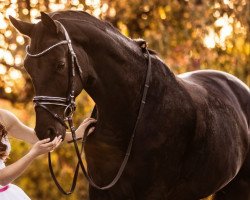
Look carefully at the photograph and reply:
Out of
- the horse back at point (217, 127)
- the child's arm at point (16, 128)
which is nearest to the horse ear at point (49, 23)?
the child's arm at point (16, 128)

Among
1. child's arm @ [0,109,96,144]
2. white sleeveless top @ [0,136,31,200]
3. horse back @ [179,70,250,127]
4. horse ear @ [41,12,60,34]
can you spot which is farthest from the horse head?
horse back @ [179,70,250,127]

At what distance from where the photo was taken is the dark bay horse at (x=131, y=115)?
502 cm

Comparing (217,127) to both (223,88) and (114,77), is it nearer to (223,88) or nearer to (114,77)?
(223,88)

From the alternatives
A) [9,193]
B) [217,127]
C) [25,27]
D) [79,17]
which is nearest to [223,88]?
[217,127]

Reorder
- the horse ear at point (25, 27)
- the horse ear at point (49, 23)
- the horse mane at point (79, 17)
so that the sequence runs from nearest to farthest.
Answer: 1. the horse ear at point (49, 23)
2. the horse ear at point (25, 27)
3. the horse mane at point (79, 17)

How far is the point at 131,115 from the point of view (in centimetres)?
553

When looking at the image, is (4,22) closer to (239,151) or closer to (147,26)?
(147,26)

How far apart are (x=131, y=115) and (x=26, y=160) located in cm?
81

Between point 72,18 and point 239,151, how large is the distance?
2200 mm

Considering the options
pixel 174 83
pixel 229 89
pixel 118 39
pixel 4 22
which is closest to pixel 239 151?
pixel 229 89

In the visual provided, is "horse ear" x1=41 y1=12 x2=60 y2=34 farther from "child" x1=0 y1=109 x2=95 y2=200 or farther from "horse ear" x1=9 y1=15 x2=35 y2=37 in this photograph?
"child" x1=0 y1=109 x2=95 y2=200

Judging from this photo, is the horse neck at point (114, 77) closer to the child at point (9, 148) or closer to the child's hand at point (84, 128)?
the child's hand at point (84, 128)

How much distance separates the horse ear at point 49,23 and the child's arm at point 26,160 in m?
0.66

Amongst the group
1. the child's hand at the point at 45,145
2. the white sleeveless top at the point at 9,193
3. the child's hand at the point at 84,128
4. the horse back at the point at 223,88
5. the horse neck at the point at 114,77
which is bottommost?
the white sleeveless top at the point at 9,193
